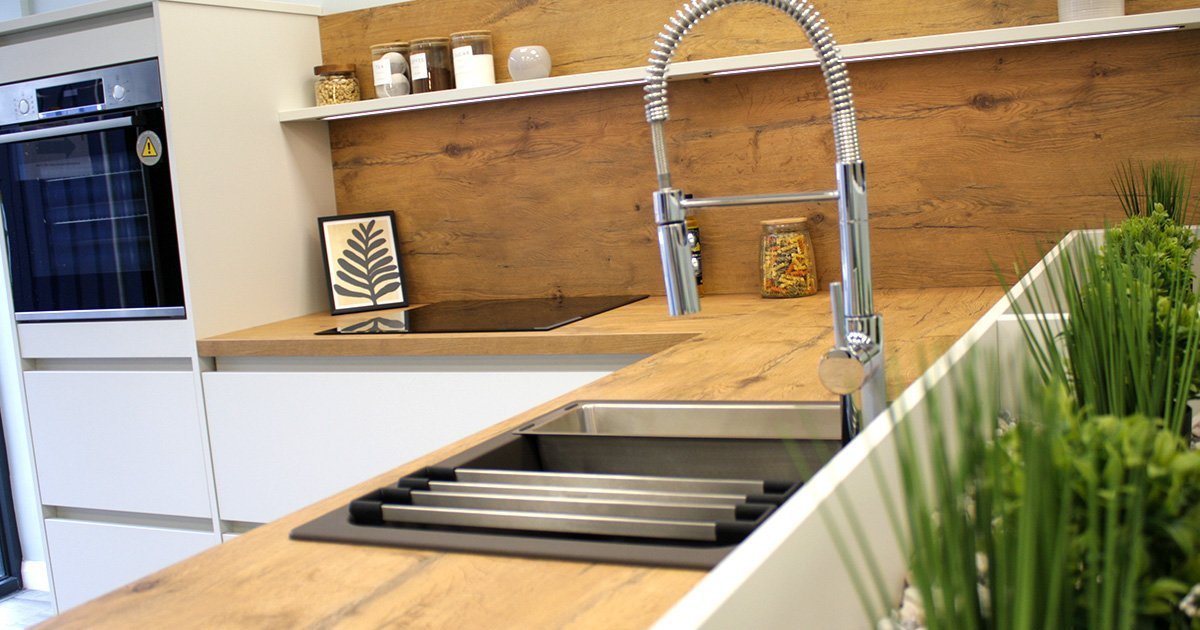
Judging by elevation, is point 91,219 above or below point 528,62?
below

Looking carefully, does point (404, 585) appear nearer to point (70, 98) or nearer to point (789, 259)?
point (789, 259)

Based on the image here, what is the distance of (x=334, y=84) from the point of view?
2.95 m

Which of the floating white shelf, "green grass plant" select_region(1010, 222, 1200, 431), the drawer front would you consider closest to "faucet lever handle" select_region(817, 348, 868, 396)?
"green grass plant" select_region(1010, 222, 1200, 431)

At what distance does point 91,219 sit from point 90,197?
2.1 inches

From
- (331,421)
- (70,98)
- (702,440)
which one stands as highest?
(70,98)

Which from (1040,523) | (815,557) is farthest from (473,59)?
(1040,523)

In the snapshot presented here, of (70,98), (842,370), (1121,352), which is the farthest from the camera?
Result: (70,98)

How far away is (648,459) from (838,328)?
30 cm

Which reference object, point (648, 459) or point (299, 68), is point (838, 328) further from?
point (299, 68)

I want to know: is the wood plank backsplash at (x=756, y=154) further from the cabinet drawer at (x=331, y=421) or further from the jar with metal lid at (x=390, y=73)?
the cabinet drawer at (x=331, y=421)

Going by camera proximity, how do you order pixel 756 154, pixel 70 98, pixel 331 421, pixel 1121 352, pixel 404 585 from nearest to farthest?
1. pixel 1121 352
2. pixel 404 585
3. pixel 331 421
4. pixel 756 154
5. pixel 70 98

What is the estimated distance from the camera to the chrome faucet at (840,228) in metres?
1.22

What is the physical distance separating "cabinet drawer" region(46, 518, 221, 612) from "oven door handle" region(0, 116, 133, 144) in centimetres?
97

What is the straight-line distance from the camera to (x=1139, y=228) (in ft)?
4.65
